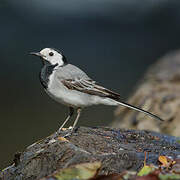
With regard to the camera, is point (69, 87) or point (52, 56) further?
point (52, 56)

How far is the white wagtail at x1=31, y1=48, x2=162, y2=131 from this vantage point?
259 inches

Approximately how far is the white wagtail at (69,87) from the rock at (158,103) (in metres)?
2.29

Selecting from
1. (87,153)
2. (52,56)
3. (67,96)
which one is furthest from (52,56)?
(87,153)

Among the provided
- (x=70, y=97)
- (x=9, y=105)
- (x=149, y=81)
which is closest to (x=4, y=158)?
(x=9, y=105)

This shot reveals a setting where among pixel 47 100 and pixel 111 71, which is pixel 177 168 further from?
pixel 111 71

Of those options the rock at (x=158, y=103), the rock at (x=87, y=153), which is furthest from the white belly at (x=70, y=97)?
the rock at (x=158, y=103)

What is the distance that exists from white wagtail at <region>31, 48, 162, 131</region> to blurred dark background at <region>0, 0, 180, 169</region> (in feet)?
22.0

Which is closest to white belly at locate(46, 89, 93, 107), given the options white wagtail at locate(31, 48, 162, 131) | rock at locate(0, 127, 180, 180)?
white wagtail at locate(31, 48, 162, 131)

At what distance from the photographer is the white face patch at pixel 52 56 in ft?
23.2

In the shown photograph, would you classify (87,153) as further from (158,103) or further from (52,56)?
(158,103)

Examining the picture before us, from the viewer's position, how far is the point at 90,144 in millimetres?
5250

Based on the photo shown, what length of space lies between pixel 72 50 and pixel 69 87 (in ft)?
62.3

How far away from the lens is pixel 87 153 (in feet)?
15.7

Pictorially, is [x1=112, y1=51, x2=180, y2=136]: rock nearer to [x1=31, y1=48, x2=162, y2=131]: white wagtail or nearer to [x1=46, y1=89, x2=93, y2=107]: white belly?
[x1=31, y1=48, x2=162, y2=131]: white wagtail
